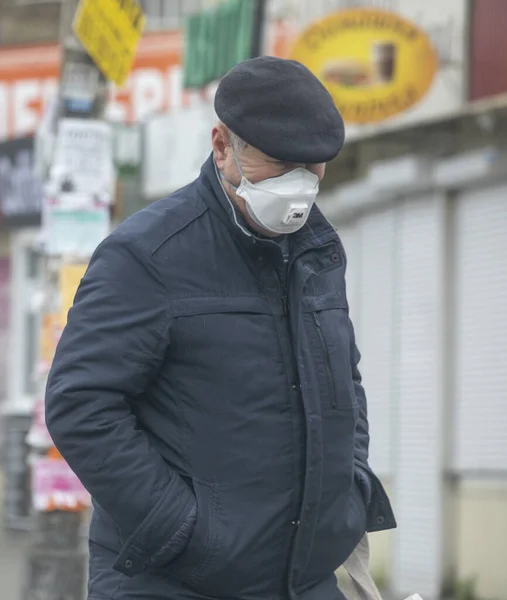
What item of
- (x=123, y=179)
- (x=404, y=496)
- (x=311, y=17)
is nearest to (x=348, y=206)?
(x=311, y=17)

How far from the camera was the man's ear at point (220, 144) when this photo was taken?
2.99 meters

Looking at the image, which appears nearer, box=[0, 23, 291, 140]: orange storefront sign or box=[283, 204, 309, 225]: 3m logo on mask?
box=[283, 204, 309, 225]: 3m logo on mask

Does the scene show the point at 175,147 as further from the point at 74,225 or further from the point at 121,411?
the point at 121,411

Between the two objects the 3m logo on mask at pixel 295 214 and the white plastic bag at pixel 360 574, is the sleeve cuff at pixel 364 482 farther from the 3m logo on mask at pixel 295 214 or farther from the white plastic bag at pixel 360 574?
the 3m logo on mask at pixel 295 214

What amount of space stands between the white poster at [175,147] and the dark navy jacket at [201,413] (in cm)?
1053

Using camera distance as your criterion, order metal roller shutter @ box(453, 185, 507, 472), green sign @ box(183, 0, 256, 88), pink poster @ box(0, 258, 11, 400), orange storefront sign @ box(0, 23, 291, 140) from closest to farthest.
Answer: metal roller shutter @ box(453, 185, 507, 472) < green sign @ box(183, 0, 256, 88) < orange storefront sign @ box(0, 23, 291, 140) < pink poster @ box(0, 258, 11, 400)

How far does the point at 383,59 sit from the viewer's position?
35.0ft

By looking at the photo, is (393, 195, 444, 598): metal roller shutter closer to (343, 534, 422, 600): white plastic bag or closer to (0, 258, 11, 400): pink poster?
(0, 258, 11, 400): pink poster

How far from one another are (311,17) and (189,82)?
6.29 ft

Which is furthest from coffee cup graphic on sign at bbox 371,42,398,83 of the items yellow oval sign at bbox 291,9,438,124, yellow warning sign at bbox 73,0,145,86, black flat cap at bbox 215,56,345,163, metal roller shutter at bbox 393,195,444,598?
black flat cap at bbox 215,56,345,163

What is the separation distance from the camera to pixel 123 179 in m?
15.4

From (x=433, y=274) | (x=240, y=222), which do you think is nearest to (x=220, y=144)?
(x=240, y=222)

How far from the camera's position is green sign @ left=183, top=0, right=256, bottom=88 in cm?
1248

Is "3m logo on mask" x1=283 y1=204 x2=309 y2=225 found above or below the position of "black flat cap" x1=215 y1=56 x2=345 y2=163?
below
